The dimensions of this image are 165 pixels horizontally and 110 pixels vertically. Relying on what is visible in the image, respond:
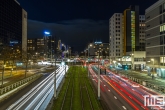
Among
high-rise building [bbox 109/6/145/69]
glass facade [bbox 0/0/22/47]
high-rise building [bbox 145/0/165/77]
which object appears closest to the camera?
high-rise building [bbox 145/0/165/77]

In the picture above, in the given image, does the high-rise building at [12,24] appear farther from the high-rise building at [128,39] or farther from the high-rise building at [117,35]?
the high-rise building at [128,39]

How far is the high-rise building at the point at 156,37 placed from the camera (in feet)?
206

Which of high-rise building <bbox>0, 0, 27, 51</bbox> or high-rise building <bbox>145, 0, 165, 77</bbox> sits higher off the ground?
high-rise building <bbox>0, 0, 27, 51</bbox>

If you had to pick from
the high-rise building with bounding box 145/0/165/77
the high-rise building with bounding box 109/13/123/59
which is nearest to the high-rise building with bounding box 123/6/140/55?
the high-rise building with bounding box 109/13/123/59

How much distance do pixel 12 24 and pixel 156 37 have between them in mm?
111631

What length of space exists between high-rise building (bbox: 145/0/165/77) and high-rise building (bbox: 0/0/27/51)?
83000mm

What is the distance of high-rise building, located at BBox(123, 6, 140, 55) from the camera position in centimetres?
11669

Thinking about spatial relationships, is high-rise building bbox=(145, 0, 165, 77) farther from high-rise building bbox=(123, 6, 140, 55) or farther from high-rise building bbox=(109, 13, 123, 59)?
high-rise building bbox=(109, 13, 123, 59)

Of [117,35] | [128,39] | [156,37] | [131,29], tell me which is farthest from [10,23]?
[156,37]

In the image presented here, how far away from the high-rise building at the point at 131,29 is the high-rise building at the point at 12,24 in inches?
2753

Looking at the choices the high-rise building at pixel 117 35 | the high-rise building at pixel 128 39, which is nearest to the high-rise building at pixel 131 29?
the high-rise building at pixel 128 39

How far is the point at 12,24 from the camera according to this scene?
148 meters

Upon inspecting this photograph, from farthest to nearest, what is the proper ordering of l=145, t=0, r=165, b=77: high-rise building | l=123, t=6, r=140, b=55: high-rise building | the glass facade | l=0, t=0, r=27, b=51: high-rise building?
l=0, t=0, r=27, b=51: high-rise building, the glass facade, l=123, t=6, r=140, b=55: high-rise building, l=145, t=0, r=165, b=77: high-rise building

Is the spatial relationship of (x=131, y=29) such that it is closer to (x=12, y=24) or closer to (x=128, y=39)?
(x=128, y=39)
